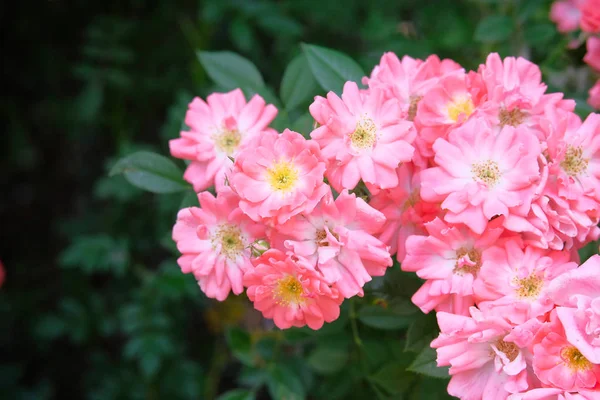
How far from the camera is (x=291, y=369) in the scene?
1.42 meters

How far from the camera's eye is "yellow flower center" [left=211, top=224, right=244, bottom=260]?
2.89ft

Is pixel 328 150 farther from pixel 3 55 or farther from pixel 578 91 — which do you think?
pixel 3 55

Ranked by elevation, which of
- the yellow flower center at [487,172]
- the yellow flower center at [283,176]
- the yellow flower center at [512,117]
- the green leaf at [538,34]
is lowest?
the green leaf at [538,34]

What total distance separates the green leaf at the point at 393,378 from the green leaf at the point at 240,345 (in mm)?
305

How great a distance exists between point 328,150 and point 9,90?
1607 mm

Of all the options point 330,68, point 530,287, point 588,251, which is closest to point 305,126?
point 330,68

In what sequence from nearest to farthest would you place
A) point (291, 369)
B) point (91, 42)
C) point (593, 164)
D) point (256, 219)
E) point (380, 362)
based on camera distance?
point (256, 219), point (593, 164), point (380, 362), point (291, 369), point (91, 42)

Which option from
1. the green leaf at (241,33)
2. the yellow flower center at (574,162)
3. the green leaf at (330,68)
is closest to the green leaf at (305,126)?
the green leaf at (330,68)

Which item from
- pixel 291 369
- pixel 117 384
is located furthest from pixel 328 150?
pixel 117 384

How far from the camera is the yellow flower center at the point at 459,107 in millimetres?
904

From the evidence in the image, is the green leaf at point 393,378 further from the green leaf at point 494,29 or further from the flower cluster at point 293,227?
the green leaf at point 494,29

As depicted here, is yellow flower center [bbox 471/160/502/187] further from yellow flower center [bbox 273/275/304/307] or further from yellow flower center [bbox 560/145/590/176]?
yellow flower center [bbox 273/275/304/307]

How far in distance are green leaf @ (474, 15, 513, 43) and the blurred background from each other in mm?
170

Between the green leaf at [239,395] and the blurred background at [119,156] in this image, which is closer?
the green leaf at [239,395]
